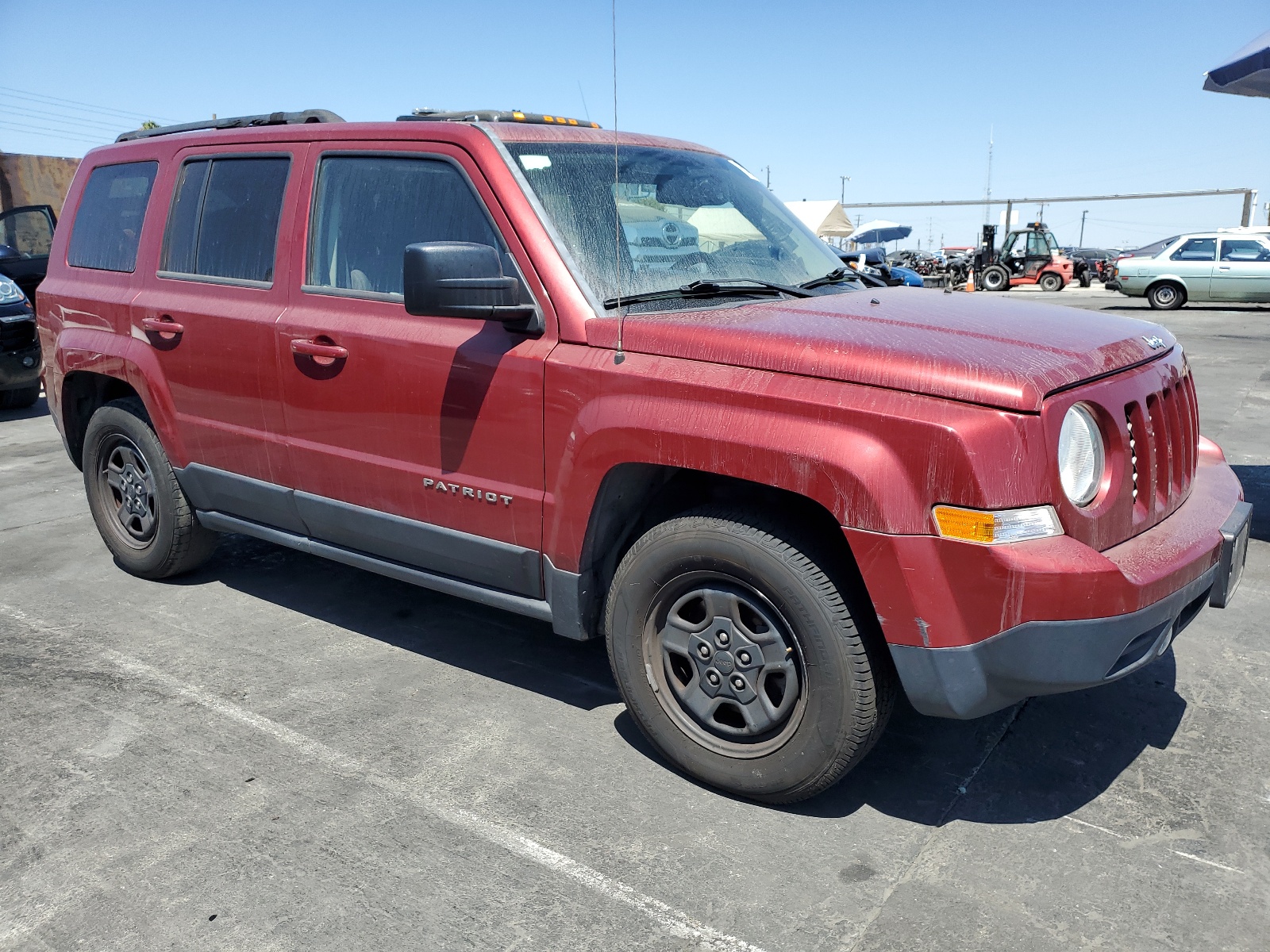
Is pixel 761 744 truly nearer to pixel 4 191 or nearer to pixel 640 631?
pixel 640 631

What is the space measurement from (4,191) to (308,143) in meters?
21.3

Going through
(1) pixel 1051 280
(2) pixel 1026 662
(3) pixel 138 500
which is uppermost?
(2) pixel 1026 662

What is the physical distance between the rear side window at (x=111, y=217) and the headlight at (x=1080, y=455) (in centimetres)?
382

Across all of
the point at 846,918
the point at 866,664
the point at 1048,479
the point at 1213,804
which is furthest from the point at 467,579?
the point at 1213,804

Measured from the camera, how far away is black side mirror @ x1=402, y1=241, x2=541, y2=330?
2.91 m

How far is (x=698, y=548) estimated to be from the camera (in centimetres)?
279

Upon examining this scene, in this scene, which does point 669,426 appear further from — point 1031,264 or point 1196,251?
point 1031,264

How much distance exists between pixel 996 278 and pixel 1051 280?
191cm

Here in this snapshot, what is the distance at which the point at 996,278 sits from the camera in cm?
3103

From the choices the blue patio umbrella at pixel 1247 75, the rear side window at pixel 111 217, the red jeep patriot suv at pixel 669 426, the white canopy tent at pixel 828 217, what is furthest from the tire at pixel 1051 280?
the rear side window at pixel 111 217

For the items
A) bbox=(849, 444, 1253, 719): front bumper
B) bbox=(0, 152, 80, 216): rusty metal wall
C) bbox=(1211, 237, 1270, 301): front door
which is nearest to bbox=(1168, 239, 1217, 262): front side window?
bbox=(1211, 237, 1270, 301): front door

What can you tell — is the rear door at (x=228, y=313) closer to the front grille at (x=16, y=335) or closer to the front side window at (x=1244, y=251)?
the front grille at (x=16, y=335)

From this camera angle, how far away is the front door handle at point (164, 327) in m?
4.12

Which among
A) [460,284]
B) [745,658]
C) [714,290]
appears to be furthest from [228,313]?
[745,658]
